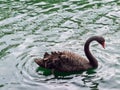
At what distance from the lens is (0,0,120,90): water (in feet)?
31.6

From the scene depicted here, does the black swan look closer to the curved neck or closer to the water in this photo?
the curved neck

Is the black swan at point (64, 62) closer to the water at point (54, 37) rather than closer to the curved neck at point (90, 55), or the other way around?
the curved neck at point (90, 55)

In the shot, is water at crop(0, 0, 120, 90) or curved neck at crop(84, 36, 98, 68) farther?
curved neck at crop(84, 36, 98, 68)

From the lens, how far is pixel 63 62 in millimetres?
10102

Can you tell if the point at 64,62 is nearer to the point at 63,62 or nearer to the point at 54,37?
the point at 63,62

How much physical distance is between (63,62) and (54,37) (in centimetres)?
225

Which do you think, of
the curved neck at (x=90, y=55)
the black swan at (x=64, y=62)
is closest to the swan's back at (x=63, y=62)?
the black swan at (x=64, y=62)

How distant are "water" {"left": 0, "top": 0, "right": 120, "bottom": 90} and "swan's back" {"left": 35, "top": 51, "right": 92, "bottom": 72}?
24 cm

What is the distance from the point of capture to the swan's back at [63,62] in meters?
10.1

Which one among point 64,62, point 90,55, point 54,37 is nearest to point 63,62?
point 64,62

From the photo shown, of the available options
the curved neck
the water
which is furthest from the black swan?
the water

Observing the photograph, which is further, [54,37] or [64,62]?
[54,37]

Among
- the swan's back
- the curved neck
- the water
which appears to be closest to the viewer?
the water

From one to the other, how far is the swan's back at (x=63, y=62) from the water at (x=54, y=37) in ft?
0.80
